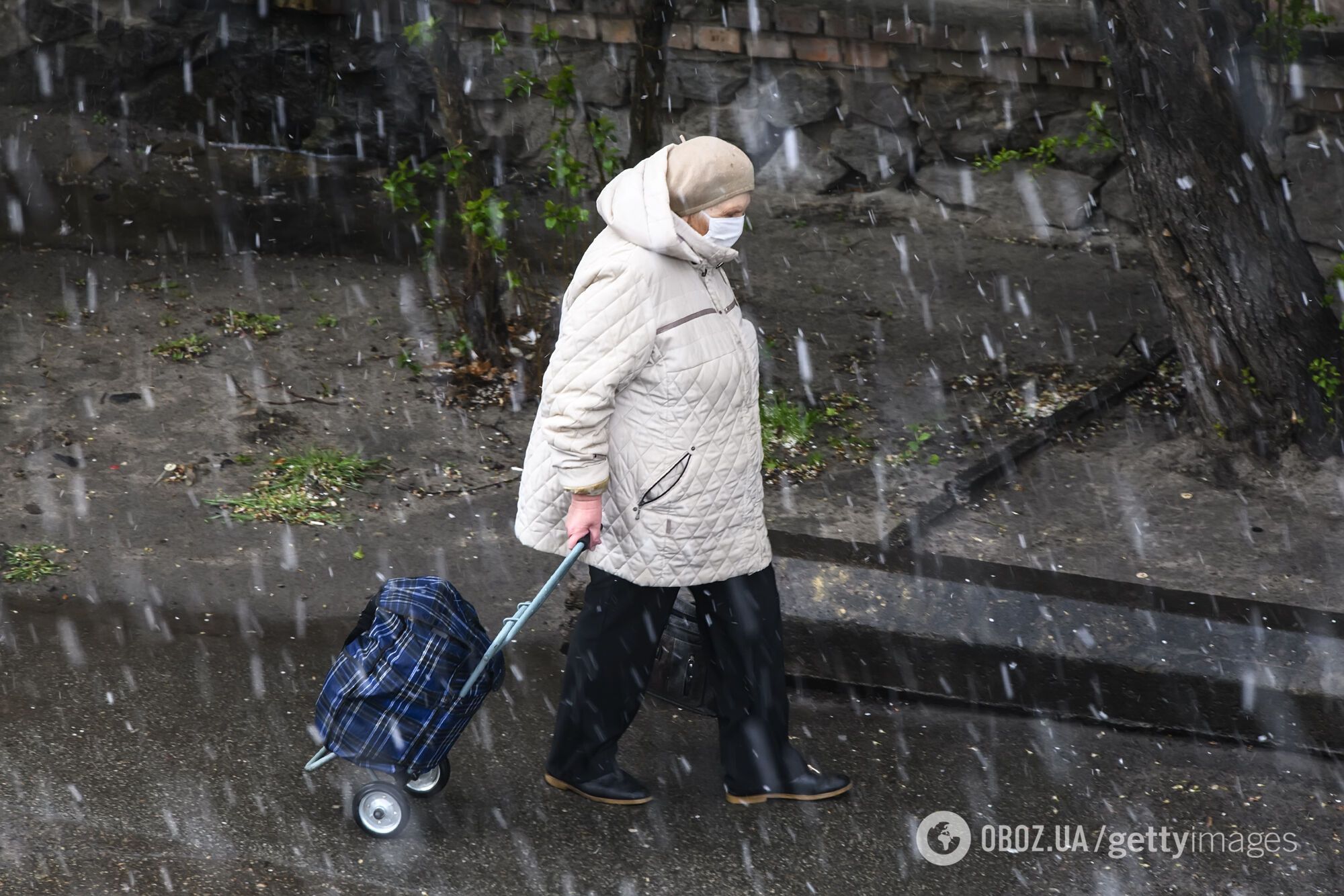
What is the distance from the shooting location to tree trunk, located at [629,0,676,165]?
6055 millimetres

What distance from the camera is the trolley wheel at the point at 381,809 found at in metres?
3.45

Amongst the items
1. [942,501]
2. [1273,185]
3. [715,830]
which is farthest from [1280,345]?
[715,830]

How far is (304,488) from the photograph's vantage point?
5.33 m

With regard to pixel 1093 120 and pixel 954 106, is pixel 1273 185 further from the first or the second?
pixel 954 106

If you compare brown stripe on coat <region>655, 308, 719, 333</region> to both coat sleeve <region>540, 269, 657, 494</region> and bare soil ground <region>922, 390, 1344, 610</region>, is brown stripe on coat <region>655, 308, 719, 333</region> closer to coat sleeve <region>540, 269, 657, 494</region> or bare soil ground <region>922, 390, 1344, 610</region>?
coat sleeve <region>540, 269, 657, 494</region>

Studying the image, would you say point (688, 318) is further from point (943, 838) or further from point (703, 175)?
point (943, 838)

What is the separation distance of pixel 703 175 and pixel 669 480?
731 millimetres

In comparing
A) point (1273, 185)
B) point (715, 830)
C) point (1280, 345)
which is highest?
point (1273, 185)

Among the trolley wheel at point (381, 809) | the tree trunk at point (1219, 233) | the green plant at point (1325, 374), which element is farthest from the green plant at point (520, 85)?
the green plant at point (1325, 374)

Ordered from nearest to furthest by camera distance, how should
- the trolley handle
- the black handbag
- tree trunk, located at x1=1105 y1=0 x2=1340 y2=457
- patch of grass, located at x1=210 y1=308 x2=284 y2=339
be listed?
the trolley handle, the black handbag, tree trunk, located at x1=1105 y1=0 x2=1340 y2=457, patch of grass, located at x1=210 y1=308 x2=284 y2=339

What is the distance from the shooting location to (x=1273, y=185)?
545cm

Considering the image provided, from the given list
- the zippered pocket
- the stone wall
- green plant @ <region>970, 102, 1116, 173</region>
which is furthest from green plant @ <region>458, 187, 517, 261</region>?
the zippered pocket

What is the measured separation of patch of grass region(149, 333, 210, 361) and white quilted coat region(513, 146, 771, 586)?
348cm

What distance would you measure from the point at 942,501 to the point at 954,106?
396 cm
